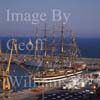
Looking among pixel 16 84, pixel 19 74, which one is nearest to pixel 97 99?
pixel 16 84

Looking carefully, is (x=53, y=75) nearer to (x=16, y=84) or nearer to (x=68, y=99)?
(x=16, y=84)

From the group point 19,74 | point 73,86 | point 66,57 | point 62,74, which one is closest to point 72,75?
point 62,74

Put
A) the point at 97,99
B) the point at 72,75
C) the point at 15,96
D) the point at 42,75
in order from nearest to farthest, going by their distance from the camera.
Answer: the point at 97,99, the point at 15,96, the point at 42,75, the point at 72,75

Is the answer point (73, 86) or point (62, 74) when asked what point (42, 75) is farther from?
point (73, 86)

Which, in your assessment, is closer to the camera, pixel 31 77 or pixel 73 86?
pixel 73 86

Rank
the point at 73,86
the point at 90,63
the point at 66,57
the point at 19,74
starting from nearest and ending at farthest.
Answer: the point at 73,86, the point at 19,74, the point at 66,57, the point at 90,63

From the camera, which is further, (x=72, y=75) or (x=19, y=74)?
(x=19, y=74)

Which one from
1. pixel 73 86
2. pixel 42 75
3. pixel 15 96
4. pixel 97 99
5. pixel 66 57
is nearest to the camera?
pixel 97 99

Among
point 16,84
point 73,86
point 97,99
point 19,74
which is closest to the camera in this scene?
point 97,99
